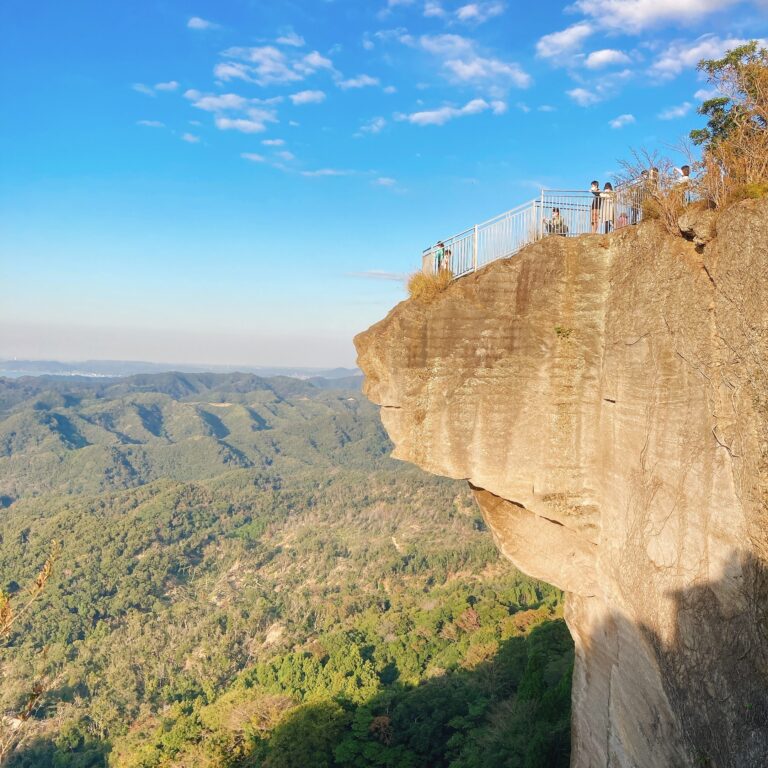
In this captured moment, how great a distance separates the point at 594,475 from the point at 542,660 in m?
20.7

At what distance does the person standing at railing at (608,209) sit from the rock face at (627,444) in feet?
2.98

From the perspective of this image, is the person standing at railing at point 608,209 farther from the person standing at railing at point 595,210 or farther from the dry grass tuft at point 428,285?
the dry grass tuft at point 428,285

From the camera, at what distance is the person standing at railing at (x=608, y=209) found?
10.0 m

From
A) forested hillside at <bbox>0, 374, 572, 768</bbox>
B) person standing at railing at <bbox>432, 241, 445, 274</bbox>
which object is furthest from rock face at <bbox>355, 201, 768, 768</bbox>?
forested hillside at <bbox>0, 374, 572, 768</bbox>

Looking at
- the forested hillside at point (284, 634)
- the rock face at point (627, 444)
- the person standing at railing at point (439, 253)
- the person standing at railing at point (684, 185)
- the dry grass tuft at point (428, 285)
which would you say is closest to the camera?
the rock face at point (627, 444)

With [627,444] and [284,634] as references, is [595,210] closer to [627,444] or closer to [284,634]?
[627,444]

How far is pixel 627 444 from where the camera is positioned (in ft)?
28.6

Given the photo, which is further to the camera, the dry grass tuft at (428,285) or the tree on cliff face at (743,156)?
the dry grass tuft at (428,285)

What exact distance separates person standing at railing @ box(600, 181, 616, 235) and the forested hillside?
31.7 feet

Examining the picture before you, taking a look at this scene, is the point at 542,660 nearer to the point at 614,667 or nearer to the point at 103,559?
the point at 614,667

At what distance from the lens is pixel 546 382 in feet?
32.3

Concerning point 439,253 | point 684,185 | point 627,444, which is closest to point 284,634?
point 439,253

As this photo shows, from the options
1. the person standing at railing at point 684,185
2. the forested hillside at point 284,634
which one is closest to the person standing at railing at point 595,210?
the person standing at railing at point 684,185

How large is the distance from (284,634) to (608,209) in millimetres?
76468
